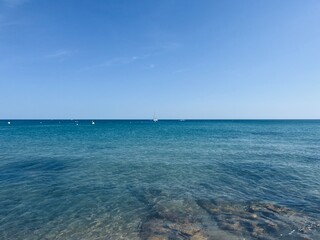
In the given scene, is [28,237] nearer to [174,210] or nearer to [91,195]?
[91,195]

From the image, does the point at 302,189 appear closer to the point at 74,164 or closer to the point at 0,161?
the point at 74,164

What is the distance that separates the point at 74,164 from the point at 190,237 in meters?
18.5

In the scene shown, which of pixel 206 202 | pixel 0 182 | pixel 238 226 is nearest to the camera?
pixel 238 226

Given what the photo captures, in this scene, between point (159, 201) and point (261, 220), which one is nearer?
point (261, 220)

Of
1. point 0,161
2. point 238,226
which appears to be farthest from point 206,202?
point 0,161

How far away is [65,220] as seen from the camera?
11.7 m

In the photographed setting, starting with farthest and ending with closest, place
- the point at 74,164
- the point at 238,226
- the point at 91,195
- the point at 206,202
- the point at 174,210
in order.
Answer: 1. the point at 74,164
2. the point at 91,195
3. the point at 206,202
4. the point at 174,210
5. the point at 238,226

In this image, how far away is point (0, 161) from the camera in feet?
87.8

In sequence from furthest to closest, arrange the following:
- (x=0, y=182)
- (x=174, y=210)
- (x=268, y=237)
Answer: (x=0, y=182), (x=174, y=210), (x=268, y=237)

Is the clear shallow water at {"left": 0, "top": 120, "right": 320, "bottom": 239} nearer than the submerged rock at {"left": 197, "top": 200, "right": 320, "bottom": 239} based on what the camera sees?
No

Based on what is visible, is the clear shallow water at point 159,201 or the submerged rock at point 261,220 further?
the clear shallow water at point 159,201

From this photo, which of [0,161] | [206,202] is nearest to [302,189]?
[206,202]

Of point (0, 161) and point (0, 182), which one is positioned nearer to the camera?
point (0, 182)

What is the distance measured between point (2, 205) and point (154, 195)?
8385 mm
